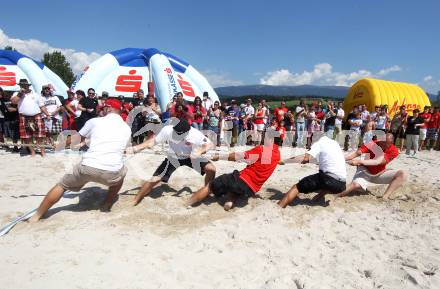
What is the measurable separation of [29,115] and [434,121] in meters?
11.2

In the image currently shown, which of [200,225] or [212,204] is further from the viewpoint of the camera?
[212,204]

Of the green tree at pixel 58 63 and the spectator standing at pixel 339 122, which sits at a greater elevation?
the green tree at pixel 58 63

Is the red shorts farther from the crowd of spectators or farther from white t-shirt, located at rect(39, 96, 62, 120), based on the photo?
white t-shirt, located at rect(39, 96, 62, 120)

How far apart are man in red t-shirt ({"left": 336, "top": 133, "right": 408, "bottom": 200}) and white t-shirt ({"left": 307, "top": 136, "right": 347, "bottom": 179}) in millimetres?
512

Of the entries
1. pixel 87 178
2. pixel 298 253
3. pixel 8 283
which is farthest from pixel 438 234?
pixel 8 283

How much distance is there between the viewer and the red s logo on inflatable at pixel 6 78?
43.3ft

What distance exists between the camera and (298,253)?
3.50 m

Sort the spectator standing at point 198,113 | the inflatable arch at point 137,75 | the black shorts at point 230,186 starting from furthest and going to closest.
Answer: the inflatable arch at point 137,75
the spectator standing at point 198,113
the black shorts at point 230,186

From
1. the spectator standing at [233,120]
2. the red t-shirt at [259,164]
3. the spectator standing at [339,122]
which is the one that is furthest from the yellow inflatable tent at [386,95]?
the red t-shirt at [259,164]

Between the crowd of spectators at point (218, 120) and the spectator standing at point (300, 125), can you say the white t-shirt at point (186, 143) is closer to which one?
the crowd of spectators at point (218, 120)

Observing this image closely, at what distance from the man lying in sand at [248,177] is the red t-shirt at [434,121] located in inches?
317

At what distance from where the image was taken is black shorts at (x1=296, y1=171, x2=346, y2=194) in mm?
4609

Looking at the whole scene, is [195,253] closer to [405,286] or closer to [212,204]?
[212,204]

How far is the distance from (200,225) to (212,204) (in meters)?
0.72
